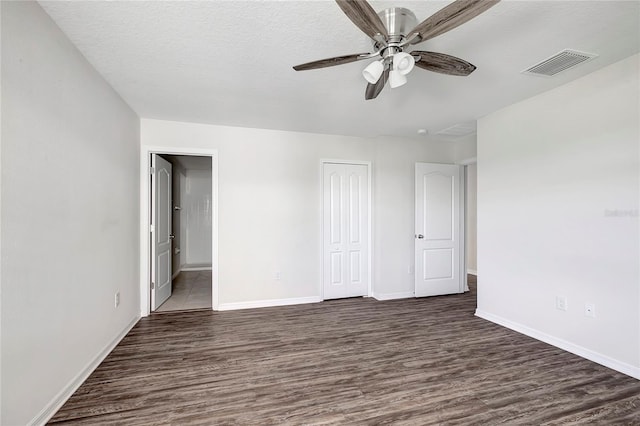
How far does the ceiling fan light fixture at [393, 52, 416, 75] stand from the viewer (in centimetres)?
162

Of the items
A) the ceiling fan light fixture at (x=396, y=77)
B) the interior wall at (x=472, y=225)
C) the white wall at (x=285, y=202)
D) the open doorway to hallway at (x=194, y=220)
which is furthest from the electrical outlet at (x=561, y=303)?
the open doorway to hallway at (x=194, y=220)

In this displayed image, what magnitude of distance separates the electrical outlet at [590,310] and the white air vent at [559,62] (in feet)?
6.51

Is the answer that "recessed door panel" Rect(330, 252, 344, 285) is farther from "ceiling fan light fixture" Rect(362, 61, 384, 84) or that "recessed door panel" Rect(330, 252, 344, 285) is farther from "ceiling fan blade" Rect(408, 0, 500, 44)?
"ceiling fan blade" Rect(408, 0, 500, 44)

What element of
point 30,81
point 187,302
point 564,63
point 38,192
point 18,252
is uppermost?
point 564,63

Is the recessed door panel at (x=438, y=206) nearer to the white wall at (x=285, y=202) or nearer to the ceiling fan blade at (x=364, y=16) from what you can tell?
the white wall at (x=285, y=202)

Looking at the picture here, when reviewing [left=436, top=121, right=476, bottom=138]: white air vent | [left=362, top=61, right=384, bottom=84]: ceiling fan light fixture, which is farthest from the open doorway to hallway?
[left=362, top=61, right=384, bottom=84]: ceiling fan light fixture

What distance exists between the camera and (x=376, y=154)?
449 cm

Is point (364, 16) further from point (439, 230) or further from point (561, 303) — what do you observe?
point (439, 230)

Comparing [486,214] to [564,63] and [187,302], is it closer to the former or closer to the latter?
[564,63]

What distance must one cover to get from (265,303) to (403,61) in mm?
3406

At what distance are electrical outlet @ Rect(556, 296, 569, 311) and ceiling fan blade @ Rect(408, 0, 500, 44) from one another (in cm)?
265

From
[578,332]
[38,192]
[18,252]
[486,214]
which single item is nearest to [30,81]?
[38,192]

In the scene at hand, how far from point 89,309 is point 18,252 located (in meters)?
0.96

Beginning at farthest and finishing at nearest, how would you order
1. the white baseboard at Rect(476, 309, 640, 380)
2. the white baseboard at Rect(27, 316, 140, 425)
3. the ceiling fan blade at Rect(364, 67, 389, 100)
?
the white baseboard at Rect(476, 309, 640, 380) → the ceiling fan blade at Rect(364, 67, 389, 100) → the white baseboard at Rect(27, 316, 140, 425)
